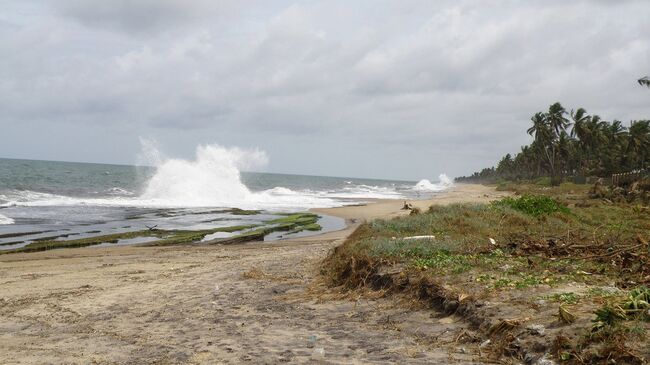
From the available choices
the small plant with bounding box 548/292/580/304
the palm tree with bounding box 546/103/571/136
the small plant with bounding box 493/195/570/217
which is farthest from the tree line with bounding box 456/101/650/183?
the small plant with bounding box 548/292/580/304

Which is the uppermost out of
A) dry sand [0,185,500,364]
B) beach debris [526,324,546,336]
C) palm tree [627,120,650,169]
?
palm tree [627,120,650,169]

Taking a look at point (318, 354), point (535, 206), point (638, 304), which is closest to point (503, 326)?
point (638, 304)

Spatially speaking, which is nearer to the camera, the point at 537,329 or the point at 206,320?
the point at 537,329

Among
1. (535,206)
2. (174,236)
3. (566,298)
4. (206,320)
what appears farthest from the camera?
(174,236)

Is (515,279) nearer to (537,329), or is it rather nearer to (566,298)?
(566,298)

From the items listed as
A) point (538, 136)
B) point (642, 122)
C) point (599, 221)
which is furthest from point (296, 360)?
point (538, 136)

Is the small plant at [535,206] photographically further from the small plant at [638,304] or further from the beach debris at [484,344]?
the beach debris at [484,344]

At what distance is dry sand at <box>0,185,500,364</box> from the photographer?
6.29 meters

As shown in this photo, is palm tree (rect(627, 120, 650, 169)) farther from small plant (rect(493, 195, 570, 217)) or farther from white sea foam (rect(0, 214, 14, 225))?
white sea foam (rect(0, 214, 14, 225))

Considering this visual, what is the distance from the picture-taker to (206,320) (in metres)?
8.20

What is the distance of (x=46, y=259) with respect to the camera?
16562 mm

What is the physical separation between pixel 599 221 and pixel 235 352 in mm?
17473

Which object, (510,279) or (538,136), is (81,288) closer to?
(510,279)

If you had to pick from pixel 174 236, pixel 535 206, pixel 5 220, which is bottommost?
pixel 174 236
